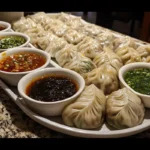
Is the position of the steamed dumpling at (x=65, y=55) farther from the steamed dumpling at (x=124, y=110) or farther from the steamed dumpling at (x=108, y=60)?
the steamed dumpling at (x=124, y=110)

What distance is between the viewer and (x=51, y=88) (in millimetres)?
1425

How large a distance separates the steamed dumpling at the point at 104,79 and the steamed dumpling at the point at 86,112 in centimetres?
22

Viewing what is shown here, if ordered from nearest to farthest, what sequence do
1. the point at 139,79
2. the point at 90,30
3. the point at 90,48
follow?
the point at 139,79 → the point at 90,48 → the point at 90,30

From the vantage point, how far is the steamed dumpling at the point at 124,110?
50.2 inches

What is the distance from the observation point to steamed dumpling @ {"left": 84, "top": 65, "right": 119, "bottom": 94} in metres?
1.58

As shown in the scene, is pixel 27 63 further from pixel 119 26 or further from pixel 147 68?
pixel 119 26

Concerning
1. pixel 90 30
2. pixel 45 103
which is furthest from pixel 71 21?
pixel 45 103

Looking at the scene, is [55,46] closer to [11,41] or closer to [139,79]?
[11,41]

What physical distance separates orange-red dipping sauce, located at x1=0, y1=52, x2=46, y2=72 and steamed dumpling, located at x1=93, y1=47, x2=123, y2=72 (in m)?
0.43

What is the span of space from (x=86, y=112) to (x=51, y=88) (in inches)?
10.9

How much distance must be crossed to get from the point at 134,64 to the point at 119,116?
0.58 m

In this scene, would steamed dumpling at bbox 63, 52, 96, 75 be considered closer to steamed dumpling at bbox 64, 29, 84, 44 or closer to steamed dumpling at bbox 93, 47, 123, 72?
steamed dumpling at bbox 93, 47, 123, 72

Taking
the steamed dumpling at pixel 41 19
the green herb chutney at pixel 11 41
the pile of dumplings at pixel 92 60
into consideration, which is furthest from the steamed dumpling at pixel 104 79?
the steamed dumpling at pixel 41 19
